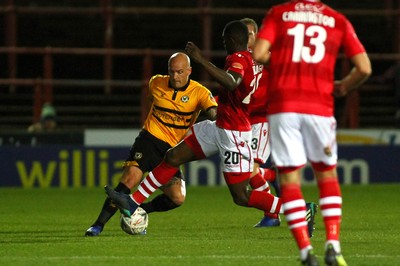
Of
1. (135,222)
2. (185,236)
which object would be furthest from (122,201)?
(185,236)

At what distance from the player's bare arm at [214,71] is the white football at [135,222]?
1.89m

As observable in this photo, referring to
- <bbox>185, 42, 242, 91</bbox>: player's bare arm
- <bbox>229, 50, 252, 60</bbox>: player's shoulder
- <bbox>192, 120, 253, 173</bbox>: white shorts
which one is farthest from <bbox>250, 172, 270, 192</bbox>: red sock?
<bbox>185, 42, 242, 91</bbox>: player's bare arm

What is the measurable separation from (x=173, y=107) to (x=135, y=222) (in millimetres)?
1325

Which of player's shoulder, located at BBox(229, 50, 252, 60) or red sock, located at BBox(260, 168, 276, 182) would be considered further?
red sock, located at BBox(260, 168, 276, 182)

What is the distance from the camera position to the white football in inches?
452

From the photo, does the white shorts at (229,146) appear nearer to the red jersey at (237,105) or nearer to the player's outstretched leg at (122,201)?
the red jersey at (237,105)

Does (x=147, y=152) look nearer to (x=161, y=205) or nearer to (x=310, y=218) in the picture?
(x=161, y=205)

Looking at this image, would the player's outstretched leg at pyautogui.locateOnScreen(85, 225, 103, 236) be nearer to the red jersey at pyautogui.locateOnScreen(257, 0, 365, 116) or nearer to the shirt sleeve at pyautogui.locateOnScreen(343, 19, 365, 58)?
the red jersey at pyautogui.locateOnScreen(257, 0, 365, 116)

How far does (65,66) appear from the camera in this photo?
2486cm

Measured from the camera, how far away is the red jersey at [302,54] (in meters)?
8.40

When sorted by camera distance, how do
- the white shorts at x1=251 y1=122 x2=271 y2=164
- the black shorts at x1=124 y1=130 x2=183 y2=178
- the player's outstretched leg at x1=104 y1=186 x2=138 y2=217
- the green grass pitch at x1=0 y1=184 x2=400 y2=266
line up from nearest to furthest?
1. the green grass pitch at x1=0 y1=184 x2=400 y2=266
2. the player's outstretched leg at x1=104 y1=186 x2=138 y2=217
3. the black shorts at x1=124 y1=130 x2=183 y2=178
4. the white shorts at x1=251 y1=122 x2=271 y2=164

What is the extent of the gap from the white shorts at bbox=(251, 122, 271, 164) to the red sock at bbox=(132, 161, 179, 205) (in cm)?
137

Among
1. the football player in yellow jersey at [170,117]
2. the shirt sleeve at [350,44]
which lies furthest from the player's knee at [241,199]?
the shirt sleeve at [350,44]

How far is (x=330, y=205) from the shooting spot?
8477 mm
